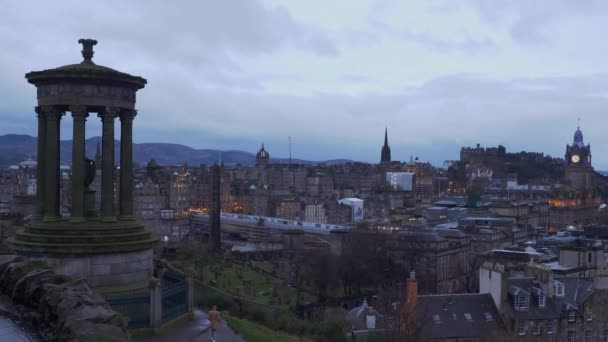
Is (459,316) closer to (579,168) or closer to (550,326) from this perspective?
(550,326)

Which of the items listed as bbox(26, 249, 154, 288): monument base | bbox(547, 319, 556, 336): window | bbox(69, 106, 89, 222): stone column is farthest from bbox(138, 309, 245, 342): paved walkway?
bbox(547, 319, 556, 336): window

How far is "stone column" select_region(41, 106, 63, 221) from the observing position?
55.6ft

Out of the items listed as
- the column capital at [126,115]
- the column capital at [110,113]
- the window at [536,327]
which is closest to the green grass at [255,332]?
the column capital at [126,115]

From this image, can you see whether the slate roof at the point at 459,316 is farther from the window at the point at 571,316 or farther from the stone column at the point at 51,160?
the stone column at the point at 51,160

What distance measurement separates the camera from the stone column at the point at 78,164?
1669 centimetres

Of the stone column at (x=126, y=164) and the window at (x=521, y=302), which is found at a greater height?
the stone column at (x=126, y=164)

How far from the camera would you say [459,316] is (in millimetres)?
30672

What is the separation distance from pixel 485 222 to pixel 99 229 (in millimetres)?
Answer: 72658

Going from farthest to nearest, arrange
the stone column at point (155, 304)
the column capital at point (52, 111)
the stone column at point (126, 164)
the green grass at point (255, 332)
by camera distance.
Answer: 1. the stone column at point (126, 164)
2. the column capital at point (52, 111)
3. the green grass at point (255, 332)
4. the stone column at point (155, 304)

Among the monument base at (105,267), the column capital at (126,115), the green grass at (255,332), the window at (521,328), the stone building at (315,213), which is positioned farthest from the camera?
the stone building at (315,213)

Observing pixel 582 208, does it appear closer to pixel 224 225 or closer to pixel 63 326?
pixel 224 225

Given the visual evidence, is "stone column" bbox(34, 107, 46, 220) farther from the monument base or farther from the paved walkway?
the paved walkway

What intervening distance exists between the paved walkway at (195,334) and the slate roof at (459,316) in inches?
587

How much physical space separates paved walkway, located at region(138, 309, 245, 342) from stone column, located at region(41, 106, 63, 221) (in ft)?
13.9
